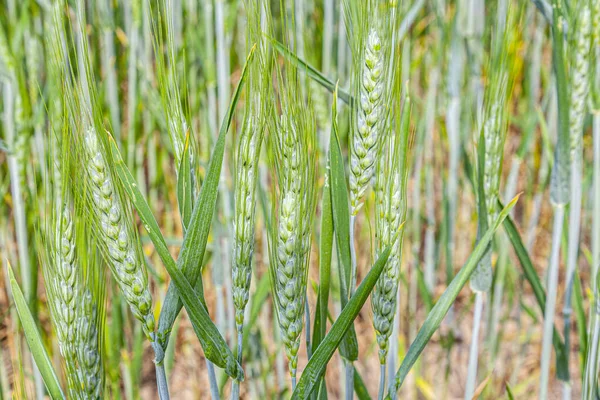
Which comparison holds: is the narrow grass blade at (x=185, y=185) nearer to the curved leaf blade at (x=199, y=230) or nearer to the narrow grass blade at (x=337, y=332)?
the curved leaf blade at (x=199, y=230)

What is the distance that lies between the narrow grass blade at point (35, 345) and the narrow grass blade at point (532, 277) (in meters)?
→ 0.48

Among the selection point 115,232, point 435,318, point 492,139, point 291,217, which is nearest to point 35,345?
point 115,232

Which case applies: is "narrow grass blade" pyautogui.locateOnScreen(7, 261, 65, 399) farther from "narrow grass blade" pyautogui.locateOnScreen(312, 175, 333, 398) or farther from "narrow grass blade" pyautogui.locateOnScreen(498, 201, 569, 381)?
"narrow grass blade" pyautogui.locateOnScreen(498, 201, 569, 381)

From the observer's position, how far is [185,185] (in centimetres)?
49

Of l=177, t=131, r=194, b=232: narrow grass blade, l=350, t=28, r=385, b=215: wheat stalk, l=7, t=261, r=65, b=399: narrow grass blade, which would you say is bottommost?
l=7, t=261, r=65, b=399: narrow grass blade

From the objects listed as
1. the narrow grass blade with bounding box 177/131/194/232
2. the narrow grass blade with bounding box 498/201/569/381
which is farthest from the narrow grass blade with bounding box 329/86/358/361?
the narrow grass blade with bounding box 498/201/569/381

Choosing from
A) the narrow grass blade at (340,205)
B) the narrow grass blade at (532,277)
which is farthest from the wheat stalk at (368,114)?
the narrow grass blade at (532,277)

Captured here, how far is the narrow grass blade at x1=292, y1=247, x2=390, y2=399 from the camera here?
19.0 inches

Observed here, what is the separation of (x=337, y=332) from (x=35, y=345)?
25 cm

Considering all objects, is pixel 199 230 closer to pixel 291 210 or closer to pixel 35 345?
pixel 291 210

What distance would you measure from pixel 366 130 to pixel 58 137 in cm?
26

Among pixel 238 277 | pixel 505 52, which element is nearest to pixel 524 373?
pixel 505 52

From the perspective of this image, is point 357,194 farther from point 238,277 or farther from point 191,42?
point 191,42

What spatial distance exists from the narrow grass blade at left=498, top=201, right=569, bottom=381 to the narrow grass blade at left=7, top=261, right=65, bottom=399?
0.48m
